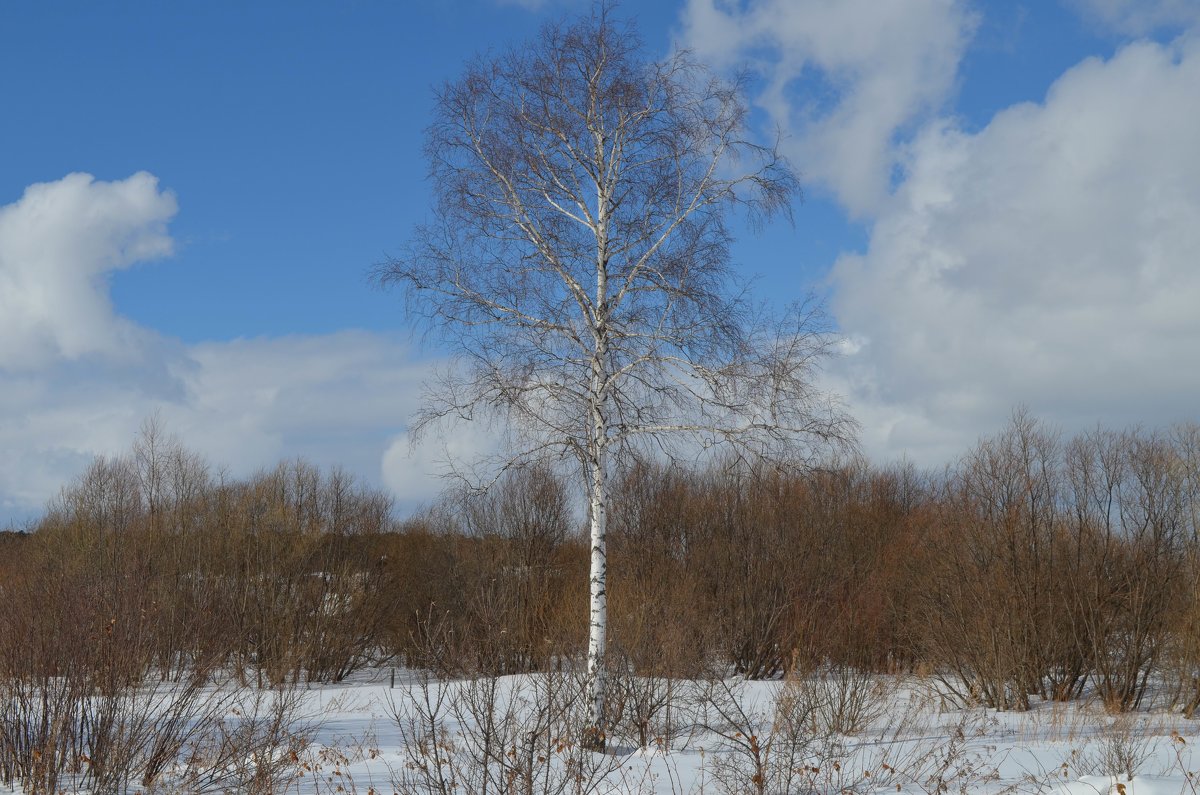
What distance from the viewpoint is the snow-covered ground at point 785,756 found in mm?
7547

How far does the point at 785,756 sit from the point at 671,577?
19.1 meters

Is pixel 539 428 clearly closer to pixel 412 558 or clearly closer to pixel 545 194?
pixel 545 194

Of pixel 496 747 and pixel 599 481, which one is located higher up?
pixel 599 481

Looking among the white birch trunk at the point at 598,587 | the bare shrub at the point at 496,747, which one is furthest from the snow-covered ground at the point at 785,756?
the white birch trunk at the point at 598,587

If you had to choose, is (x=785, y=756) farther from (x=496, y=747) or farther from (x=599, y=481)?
(x=599, y=481)

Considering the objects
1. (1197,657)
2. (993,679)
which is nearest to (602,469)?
(993,679)

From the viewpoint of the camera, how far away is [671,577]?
2733 centimetres

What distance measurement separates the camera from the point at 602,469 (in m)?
13.7

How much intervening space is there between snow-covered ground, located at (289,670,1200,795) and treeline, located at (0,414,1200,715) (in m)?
0.91

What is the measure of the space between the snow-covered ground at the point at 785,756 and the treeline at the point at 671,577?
910 mm

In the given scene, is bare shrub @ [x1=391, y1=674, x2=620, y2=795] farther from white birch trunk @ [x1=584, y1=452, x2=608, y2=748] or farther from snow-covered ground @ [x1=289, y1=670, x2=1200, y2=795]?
white birch trunk @ [x1=584, y1=452, x2=608, y2=748]

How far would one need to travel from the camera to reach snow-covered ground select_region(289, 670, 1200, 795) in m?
7.55

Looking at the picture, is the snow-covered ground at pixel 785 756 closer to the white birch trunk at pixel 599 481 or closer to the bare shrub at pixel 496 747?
the bare shrub at pixel 496 747

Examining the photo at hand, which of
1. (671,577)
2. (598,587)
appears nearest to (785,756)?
(598,587)
